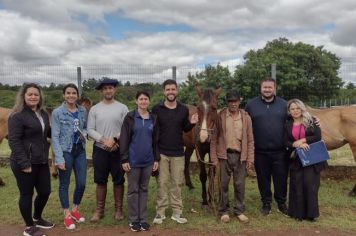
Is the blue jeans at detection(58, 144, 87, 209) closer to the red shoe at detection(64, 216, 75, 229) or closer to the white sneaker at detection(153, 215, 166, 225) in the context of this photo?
the red shoe at detection(64, 216, 75, 229)

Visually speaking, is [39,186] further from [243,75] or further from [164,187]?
[243,75]

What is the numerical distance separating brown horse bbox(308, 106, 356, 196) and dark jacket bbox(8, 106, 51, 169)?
5468mm

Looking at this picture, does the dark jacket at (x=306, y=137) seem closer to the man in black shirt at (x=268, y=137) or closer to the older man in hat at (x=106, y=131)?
the man in black shirt at (x=268, y=137)

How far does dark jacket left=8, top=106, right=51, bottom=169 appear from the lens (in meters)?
5.11

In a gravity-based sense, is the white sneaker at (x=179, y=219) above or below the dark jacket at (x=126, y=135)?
below

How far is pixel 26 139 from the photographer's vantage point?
5238 mm

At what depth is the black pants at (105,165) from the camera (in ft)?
19.5

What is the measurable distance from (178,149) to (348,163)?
537 cm

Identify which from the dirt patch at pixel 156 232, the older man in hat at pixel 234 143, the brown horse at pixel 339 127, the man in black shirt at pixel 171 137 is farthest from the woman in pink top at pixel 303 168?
the brown horse at pixel 339 127

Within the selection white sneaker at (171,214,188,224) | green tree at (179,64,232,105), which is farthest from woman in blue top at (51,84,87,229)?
green tree at (179,64,232,105)

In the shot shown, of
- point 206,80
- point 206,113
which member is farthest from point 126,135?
point 206,80

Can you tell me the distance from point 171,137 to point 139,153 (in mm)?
546

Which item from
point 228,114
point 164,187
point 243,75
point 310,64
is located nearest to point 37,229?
point 164,187

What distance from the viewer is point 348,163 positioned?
9367 mm
